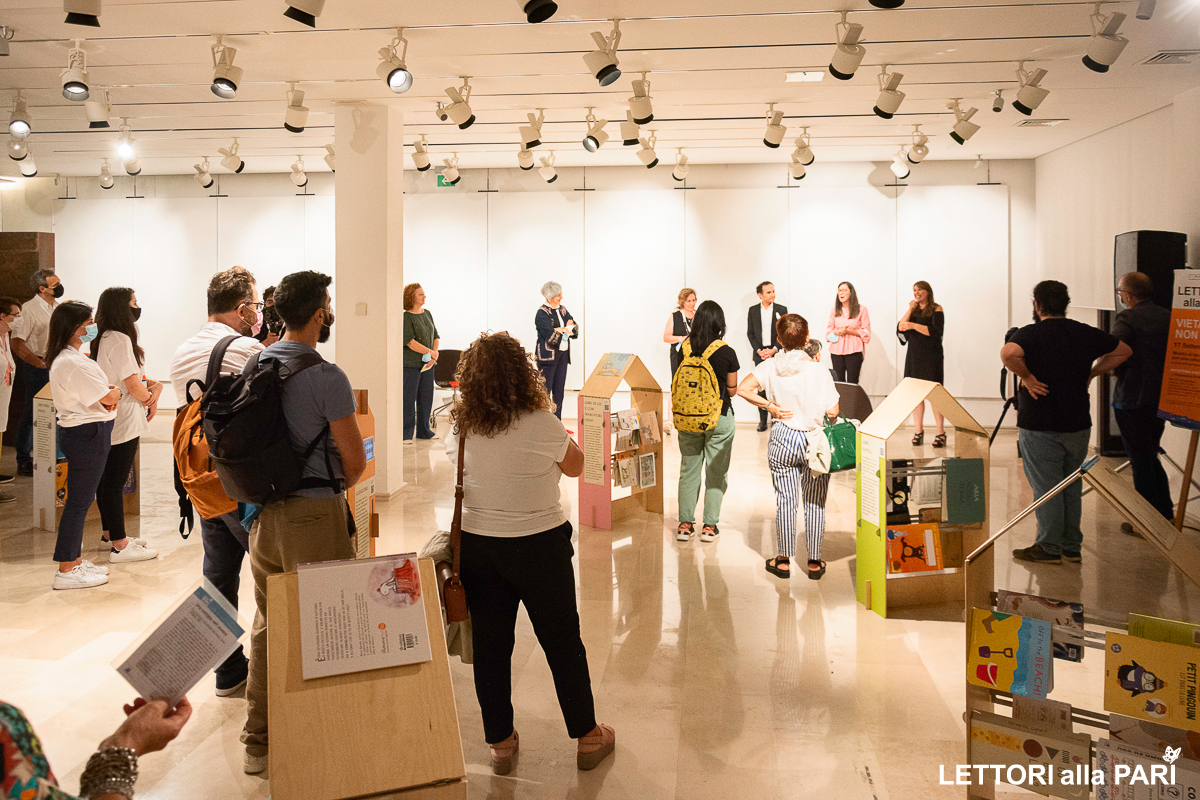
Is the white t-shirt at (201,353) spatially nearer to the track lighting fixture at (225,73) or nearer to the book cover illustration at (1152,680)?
the track lighting fixture at (225,73)

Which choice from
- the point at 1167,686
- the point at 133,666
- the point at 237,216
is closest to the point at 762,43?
the point at 1167,686

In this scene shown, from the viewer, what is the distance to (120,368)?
5.00 meters

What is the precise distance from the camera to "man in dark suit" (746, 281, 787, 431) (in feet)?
33.1

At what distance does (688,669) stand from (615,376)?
256cm

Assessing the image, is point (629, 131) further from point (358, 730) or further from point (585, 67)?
point (358, 730)

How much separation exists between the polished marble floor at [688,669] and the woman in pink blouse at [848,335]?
3923mm

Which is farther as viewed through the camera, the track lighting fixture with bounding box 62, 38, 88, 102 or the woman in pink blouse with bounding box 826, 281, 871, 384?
the woman in pink blouse with bounding box 826, 281, 871, 384

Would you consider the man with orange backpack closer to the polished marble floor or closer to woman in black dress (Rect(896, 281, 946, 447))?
the polished marble floor

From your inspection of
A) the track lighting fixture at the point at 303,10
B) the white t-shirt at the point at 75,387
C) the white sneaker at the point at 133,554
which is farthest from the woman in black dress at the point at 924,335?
the white t-shirt at the point at 75,387

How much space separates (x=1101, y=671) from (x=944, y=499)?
42.3 inches

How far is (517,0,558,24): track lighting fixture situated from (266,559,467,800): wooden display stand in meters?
2.98

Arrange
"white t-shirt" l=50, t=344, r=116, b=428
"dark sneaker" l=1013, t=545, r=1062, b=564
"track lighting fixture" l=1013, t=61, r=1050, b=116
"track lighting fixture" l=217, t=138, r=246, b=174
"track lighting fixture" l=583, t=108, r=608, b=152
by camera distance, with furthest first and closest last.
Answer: "track lighting fixture" l=217, t=138, r=246, b=174 < "track lighting fixture" l=583, t=108, r=608, b=152 < "track lighting fixture" l=1013, t=61, r=1050, b=116 < "dark sneaker" l=1013, t=545, r=1062, b=564 < "white t-shirt" l=50, t=344, r=116, b=428

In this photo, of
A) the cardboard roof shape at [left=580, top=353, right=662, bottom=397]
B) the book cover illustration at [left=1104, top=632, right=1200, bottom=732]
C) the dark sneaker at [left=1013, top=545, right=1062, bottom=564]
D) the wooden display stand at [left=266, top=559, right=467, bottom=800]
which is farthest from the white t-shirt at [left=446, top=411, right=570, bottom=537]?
the dark sneaker at [left=1013, top=545, right=1062, bottom=564]

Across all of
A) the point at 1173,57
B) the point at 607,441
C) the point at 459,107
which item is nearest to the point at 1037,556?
the point at 607,441
